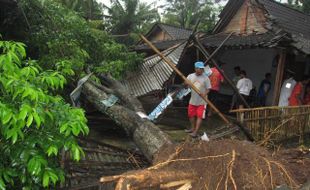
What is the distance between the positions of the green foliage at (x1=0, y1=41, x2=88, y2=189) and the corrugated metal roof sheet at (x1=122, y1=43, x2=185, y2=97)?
483cm

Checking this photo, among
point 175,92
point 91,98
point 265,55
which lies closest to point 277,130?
point 175,92

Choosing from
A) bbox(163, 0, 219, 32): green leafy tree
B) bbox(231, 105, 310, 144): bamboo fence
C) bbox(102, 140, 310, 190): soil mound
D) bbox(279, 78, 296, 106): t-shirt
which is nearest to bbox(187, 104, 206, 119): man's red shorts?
bbox(231, 105, 310, 144): bamboo fence

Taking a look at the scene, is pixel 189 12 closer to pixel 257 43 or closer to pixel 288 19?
pixel 288 19

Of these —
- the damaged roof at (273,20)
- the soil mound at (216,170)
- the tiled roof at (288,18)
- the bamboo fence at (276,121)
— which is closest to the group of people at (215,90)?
the bamboo fence at (276,121)

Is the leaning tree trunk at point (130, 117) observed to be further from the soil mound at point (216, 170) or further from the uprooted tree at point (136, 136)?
the soil mound at point (216, 170)

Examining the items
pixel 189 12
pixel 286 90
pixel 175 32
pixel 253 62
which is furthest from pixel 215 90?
pixel 189 12

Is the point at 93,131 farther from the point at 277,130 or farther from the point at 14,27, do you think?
the point at 277,130

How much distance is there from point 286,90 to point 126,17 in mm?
20359

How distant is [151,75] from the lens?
366 inches

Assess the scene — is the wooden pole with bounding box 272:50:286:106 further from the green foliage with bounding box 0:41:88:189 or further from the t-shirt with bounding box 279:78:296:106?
the green foliage with bounding box 0:41:88:189

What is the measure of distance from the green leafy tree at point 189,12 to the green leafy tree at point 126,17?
5.59 metres

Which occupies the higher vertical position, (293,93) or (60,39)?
A: (60,39)

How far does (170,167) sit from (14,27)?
20.0ft

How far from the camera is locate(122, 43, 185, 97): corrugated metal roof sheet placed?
8.70 metres
